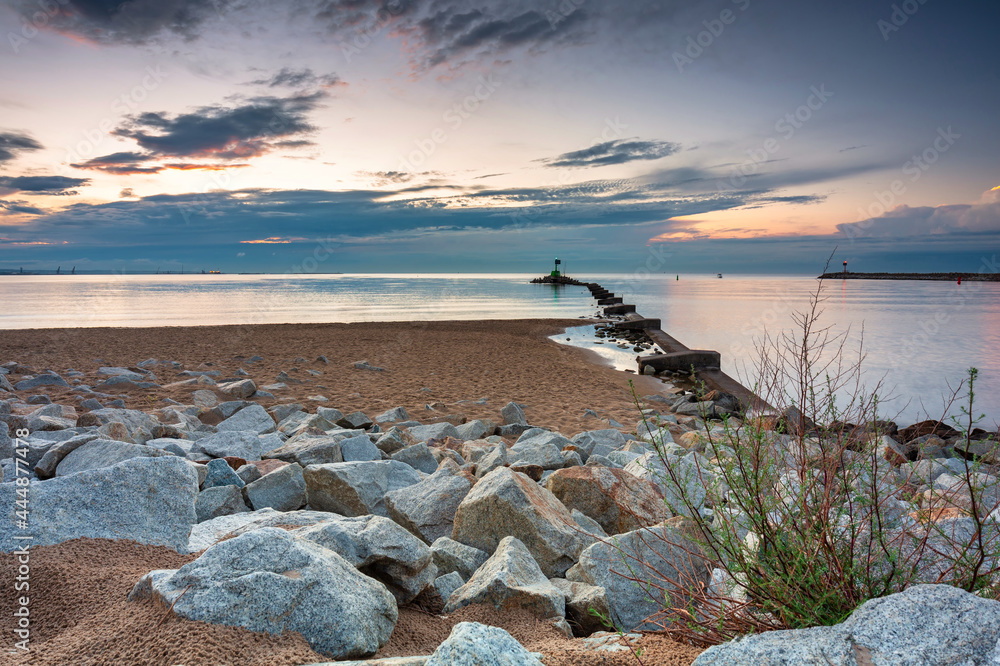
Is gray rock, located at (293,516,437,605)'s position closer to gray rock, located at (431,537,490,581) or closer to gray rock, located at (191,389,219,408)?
gray rock, located at (431,537,490,581)

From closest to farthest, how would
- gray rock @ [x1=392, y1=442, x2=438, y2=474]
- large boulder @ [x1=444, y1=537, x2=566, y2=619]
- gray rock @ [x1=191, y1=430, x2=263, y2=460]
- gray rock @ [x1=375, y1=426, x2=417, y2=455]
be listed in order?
1. large boulder @ [x1=444, y1=537, x2=566, y2=619]
2. gray rock @ [x1=191, y1=430, x2=263, y2=460]
3. gray rock @ [x1=392, y1=442, x2=438, y2=474]
4. gray rock @ [x1=375, y1=426, x2=417, y2=455]

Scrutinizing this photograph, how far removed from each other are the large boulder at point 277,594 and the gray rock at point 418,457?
3211 millimetres

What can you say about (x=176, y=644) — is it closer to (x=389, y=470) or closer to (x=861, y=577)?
(x=861, y=577)

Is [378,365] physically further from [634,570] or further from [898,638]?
[898,638]

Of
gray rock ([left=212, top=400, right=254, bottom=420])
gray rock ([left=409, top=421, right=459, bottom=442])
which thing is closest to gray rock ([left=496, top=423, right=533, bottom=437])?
gray rock ([left=409, top=421, right=459, bottom=442])

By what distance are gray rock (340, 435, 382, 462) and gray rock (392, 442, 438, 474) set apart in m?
0.25

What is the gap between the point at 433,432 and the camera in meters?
7.50

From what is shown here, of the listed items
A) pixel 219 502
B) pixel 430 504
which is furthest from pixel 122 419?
pixel 430 504

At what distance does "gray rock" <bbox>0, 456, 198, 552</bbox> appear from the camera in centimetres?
290

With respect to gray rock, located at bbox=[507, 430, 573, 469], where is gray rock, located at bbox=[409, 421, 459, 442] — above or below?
below

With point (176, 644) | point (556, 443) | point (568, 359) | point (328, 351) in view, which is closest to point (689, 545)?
point (176, 644)

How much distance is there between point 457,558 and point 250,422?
5.26 m

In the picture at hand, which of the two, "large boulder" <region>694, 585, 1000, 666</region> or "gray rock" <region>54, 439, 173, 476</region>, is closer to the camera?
"large boulder" <region>694, 585, 1000, 666</region>

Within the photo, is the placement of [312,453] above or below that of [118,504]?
below
